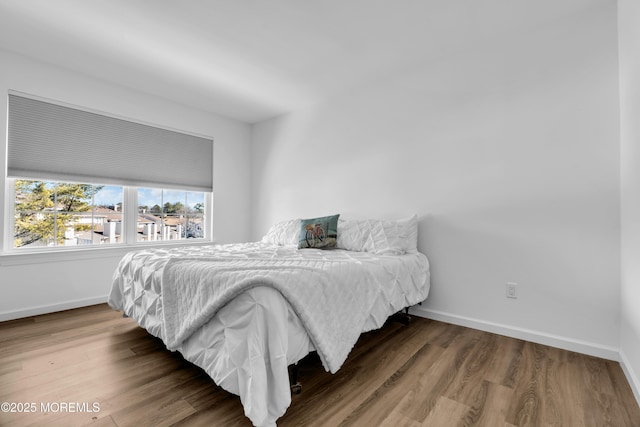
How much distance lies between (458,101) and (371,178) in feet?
3.55

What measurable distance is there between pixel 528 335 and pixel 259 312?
2.16 meters

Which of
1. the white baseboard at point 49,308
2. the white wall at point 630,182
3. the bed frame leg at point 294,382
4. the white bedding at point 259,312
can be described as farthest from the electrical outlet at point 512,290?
the white baseboard at point 49,308

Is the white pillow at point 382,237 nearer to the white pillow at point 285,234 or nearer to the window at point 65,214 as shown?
the white pillow at point 285,234

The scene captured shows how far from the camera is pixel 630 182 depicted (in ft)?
5.67

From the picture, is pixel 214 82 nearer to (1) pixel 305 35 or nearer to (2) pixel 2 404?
(1) pixel 305 35

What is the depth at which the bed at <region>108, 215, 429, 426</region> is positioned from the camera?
1.29 metres

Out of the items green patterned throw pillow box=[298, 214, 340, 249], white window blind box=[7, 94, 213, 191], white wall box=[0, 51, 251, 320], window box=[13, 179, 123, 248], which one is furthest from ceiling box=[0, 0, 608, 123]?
green patterned throw pillow box=[298, 214, 340, 249]

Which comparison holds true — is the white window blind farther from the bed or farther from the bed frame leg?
the bed frame leg

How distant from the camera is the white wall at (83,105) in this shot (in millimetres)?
2680

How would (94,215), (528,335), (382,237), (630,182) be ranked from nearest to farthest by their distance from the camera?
1. (630,182)
2. (528,335)
3. (382,237)
4. (94,215)

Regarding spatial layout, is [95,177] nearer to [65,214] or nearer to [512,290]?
[65,214]

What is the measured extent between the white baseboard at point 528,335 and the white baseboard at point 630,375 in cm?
10

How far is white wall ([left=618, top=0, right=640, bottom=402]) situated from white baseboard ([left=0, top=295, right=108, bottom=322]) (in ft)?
14.3

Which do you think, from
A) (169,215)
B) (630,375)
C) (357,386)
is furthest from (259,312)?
(169,215)
